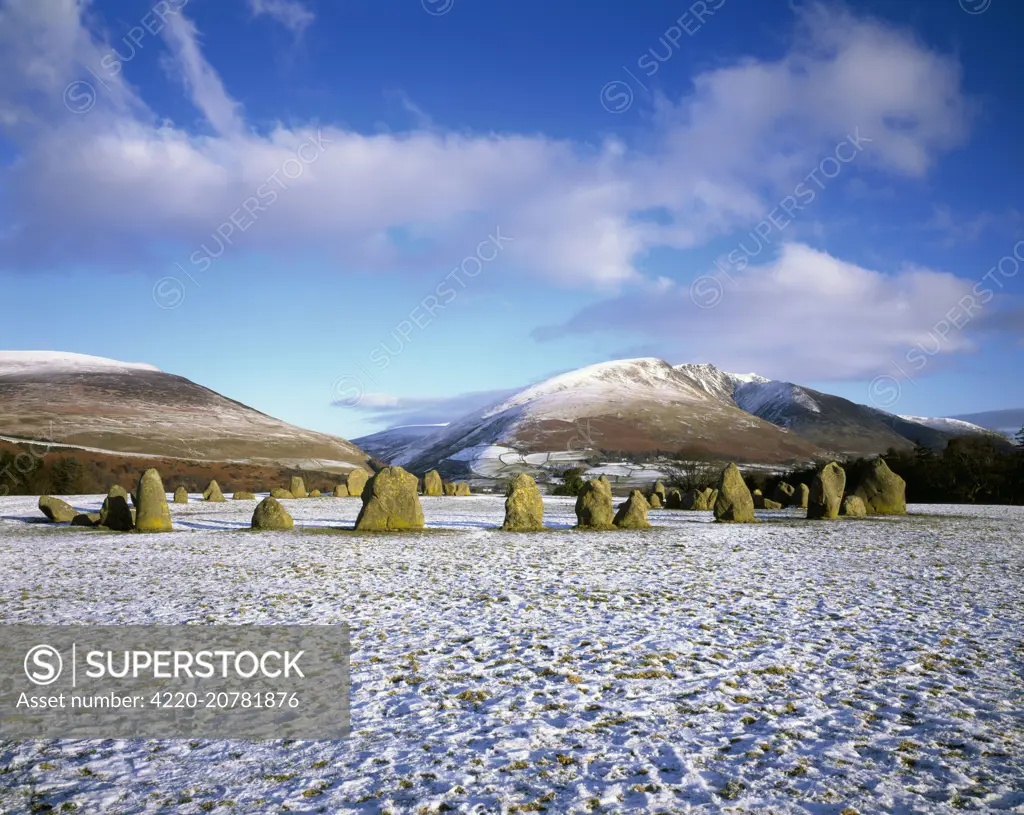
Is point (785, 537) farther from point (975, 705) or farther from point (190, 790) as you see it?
point (190, 790)

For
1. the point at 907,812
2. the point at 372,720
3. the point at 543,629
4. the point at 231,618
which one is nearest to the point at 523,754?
the point at 372,720

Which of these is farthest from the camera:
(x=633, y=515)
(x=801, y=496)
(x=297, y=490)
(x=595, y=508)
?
(x=297, y=490)

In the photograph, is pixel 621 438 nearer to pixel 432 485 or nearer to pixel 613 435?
pixel 613 435

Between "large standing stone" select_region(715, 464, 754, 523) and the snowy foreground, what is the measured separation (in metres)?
10.8

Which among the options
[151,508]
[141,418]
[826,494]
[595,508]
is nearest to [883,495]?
[826,494]

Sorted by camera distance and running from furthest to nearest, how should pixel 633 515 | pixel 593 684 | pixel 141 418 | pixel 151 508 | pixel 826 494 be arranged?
pixel 141 418
pixel 826 494
pixel 633 515
pixel 151 508
pixel 593 684

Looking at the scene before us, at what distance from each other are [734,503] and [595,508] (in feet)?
23.7

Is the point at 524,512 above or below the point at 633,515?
above

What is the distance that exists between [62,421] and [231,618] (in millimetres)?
86374

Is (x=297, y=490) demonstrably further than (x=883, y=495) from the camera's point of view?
Yes

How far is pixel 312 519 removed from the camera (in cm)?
2886

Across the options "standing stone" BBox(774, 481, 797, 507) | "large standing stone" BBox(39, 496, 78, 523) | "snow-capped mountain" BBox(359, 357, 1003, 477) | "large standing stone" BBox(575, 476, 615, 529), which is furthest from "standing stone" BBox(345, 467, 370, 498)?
"snow-capped mountain" BBox(359, 357, 1003, 477)

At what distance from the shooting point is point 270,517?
2389 cm

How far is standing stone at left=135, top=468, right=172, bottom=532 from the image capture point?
23000 millimetres
